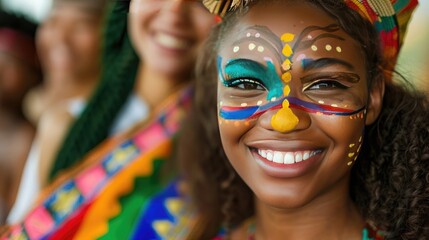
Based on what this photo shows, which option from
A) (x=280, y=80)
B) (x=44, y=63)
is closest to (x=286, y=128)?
(x=280, y=80)

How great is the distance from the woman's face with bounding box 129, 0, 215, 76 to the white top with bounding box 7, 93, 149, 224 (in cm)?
16

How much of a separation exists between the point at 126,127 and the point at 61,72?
39.3 inches

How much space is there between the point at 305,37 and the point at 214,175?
1.79 feet

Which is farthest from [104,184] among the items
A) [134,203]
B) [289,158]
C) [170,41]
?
[289,158]

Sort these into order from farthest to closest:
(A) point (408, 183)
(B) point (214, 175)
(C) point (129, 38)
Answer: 1. (C) point (129, 38)
2. (B) point (214, 175)
3. (A) point (408, 183)

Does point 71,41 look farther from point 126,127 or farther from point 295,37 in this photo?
point 295,37

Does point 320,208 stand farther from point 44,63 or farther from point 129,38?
point 44,63

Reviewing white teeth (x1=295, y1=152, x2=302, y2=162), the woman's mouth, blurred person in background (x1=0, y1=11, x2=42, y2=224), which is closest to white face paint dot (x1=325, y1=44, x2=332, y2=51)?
→ white teeth (x1=295, y1=152, x2=302, y2=162)

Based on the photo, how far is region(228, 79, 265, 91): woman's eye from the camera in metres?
1.27

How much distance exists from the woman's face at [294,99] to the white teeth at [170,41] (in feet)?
2.25

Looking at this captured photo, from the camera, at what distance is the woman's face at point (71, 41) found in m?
2.56

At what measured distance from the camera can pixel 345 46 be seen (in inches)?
48.8

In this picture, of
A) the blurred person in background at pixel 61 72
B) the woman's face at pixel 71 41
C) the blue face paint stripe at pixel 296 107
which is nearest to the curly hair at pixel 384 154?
the blue face paint stripe at pixel 296 107

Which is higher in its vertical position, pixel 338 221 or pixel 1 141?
pixel 338 221
